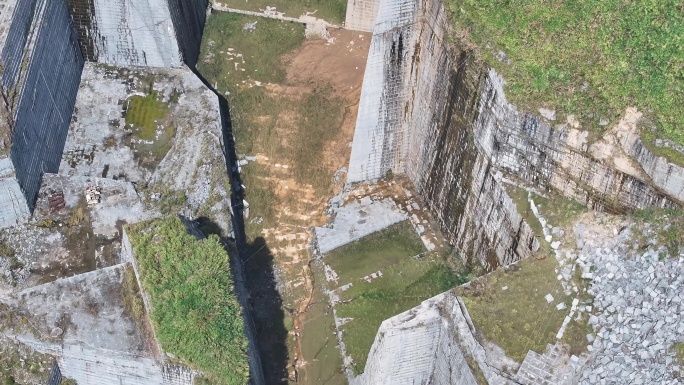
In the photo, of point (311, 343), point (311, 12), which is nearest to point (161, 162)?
point (311, 343)

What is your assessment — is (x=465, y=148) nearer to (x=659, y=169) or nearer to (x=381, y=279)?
(x=381, y=279)

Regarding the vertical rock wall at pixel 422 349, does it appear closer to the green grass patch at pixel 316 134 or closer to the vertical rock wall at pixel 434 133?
the vertical rock wall at pixel 434 133

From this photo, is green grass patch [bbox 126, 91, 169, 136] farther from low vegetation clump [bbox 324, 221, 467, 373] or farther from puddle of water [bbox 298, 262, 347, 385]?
puddle of water [bbox 298, 262, 347, 385]

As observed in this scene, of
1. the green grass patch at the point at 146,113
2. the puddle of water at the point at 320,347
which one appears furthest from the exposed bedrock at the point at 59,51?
the puddle of water at the point at 320,347

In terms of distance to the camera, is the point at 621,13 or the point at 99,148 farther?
the point at 99,148

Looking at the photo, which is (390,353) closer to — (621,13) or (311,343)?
(311,343)

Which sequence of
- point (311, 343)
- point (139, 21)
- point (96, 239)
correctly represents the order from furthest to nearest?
point (139, 21), point (311, 343), point (96, 239)
